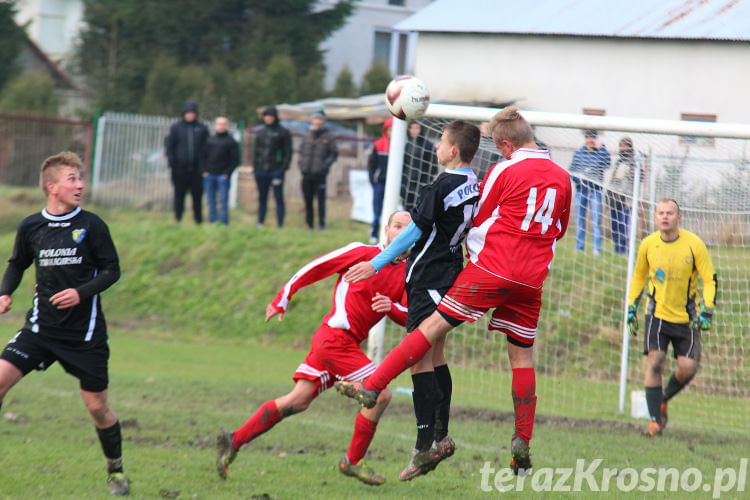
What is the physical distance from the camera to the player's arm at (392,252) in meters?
5.61

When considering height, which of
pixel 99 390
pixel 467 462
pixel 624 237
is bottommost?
pixel 467 462

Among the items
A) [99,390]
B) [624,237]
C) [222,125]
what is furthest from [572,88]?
[99,390]

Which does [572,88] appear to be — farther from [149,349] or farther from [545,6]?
[149,349]

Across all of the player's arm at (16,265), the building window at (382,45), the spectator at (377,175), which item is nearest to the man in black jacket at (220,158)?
the spectator at (377,175)

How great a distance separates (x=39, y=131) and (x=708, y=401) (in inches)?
653

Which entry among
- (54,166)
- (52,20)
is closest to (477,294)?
(54,166)

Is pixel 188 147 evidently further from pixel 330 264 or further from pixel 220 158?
pixel 330 264

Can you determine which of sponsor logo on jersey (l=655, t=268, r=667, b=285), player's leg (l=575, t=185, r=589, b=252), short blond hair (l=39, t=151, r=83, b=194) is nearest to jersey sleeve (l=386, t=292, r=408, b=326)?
short blond hair (l=39, t=151, r=83, b=194)

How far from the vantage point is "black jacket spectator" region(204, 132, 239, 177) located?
659 inches

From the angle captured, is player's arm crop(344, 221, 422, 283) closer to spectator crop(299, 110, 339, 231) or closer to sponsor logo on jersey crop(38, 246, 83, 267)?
sponsor logo on jersey crop(38, 246, 83, 267)

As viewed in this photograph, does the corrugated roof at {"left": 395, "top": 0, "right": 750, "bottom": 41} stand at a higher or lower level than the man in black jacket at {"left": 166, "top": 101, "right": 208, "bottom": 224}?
higher

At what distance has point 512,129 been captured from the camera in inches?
225

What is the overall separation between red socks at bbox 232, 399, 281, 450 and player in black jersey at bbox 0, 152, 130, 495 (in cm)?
94

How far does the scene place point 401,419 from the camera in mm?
9289
